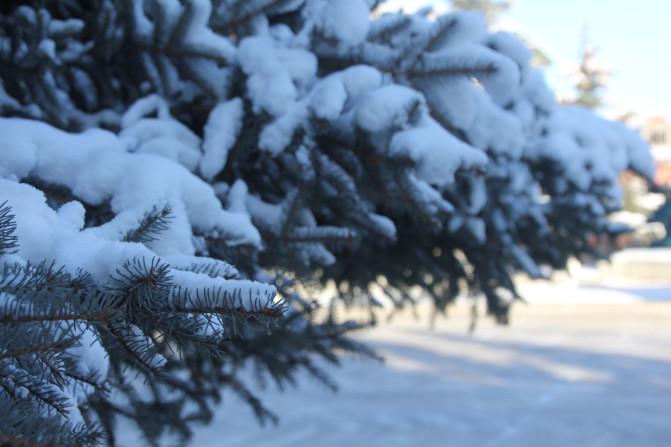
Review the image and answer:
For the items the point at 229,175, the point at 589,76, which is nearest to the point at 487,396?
the point at 229,175

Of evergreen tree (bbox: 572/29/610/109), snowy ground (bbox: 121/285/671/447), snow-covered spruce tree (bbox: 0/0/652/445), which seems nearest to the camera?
snow-covered spruce tree (bbox: 0/0/652/445)

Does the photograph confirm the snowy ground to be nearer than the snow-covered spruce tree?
No

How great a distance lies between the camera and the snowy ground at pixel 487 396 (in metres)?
6.61

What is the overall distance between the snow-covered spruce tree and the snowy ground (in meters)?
2.62

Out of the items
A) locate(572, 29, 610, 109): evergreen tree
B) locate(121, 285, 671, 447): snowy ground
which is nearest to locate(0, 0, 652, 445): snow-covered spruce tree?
locate(121, 285, 671, 447): snowy ground

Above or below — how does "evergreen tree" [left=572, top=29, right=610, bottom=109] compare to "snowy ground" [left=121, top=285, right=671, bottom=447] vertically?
above

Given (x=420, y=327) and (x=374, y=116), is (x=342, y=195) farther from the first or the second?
(x=420, y=327)

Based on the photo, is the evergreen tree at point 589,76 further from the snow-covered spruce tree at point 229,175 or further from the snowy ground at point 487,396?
the snow-covered spruce tree at point 229,175

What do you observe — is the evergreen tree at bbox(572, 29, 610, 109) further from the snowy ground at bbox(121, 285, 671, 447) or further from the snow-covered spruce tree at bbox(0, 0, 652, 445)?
the snow-covered spruce tree at bbox(0, 0, 652, 445)

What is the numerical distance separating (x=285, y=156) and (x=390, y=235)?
0.35 meters

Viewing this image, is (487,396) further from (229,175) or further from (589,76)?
(589,76)

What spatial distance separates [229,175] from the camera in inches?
80.4

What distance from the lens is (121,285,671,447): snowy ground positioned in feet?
21.7

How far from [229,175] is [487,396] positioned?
6790 mm
